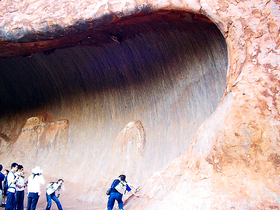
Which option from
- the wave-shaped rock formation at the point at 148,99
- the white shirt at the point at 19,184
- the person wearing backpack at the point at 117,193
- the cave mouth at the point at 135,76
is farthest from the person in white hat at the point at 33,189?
the cave mouth at the point at 135,76

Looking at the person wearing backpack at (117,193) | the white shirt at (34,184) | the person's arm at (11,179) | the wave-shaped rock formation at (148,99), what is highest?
the wave-shaped rock formation at (148,99)

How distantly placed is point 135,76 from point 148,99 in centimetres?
57

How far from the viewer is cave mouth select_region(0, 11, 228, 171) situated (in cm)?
496

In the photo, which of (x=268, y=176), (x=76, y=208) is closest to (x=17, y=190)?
(x=76, y=208)

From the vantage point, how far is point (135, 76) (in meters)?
6.18

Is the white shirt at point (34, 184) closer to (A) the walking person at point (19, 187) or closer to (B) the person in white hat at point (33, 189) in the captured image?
(B) the person in white hat at point (33, 189)

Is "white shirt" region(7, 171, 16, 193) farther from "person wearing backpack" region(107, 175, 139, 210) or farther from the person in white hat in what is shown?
"person wearing backpack" region(107, 175, 139, 210)

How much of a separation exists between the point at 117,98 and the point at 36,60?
86.5 inches

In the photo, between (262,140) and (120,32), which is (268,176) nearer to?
(262,140)

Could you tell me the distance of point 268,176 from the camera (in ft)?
9.79

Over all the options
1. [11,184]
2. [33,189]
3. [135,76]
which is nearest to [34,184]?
[33,189]

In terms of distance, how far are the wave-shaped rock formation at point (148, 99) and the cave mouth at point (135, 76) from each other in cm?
2

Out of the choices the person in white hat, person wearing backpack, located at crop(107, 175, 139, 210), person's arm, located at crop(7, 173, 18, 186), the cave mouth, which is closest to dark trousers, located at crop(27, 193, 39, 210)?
the person in white hat

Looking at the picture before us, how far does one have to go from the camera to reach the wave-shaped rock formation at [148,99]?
3.15m
